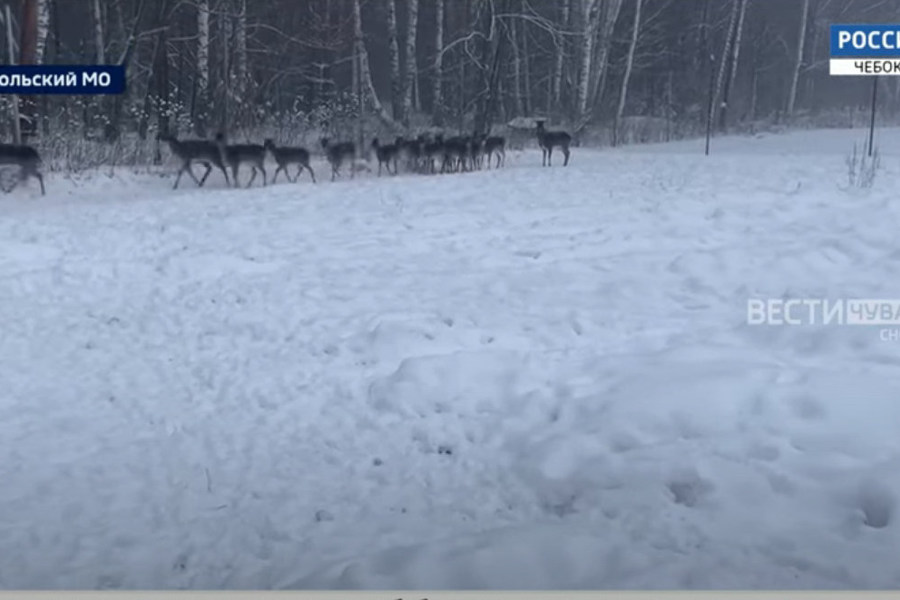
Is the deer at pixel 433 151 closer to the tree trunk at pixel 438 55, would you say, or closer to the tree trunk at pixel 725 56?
the tree trunk at pixel 438 55

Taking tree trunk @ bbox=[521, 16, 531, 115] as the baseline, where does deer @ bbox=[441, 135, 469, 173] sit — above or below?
below

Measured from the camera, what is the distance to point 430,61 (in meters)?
2.63

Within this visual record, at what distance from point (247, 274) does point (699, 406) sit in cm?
160

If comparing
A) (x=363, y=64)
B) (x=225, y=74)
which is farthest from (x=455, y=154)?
(x=225, y=74)

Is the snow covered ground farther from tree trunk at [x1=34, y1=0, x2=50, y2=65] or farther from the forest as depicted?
tree trunk at [x1=34, y1=0, x2=50, y2=65]

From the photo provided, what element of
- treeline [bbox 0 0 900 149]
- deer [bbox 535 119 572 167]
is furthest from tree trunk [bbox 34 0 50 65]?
deer [bbox 535 119 572 167]

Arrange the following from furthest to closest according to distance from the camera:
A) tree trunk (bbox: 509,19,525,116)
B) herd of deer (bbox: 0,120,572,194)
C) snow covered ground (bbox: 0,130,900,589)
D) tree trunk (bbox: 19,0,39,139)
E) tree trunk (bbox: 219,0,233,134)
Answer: herd of deer (bbox: 0,120,572,194) < tree trunk (bbox: 509,19,525,116) < tree trunk (bbox: 219,0,233,134) < tree trunk (bbox: 19,0,39,139) < snow covered ground (bbox: 0,130,900,589)

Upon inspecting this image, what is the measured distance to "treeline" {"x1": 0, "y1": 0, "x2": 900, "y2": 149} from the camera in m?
2.46

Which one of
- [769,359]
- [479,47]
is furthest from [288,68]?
[769,359]

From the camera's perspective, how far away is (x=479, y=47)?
8.59ft

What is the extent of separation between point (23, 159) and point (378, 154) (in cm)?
88

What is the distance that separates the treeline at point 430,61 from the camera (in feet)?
8.05

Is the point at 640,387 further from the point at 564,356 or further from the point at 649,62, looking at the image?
the point at 649,62

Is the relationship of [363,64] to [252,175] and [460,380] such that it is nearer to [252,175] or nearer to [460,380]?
[252,175]
